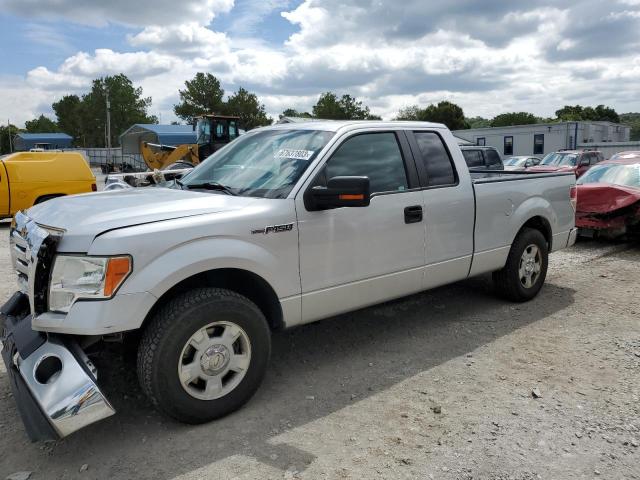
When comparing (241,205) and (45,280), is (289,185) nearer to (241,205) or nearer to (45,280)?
(241,205)

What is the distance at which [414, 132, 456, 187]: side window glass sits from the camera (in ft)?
15.0

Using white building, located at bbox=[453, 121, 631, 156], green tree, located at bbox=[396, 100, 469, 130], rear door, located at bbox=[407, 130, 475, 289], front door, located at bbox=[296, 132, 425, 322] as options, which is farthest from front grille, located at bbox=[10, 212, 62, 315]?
green tree, located at bbox=[396, 100, 469, 130]

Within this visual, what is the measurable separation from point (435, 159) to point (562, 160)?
20.1m

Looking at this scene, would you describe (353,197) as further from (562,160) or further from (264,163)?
(562,160)

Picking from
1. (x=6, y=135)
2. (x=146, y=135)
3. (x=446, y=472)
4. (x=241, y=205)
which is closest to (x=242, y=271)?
(x=241, y=205)

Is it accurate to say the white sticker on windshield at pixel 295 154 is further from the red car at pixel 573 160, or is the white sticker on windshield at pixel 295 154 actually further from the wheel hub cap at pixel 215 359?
the red car at pixel 573 160

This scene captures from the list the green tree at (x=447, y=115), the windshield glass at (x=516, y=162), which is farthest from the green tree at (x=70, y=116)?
the windshield glass at (x=516, y=162)

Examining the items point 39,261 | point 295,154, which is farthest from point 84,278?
point 295,154

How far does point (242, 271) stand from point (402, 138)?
6.31ft

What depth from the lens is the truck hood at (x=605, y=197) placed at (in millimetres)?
8933

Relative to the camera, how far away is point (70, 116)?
94250mm

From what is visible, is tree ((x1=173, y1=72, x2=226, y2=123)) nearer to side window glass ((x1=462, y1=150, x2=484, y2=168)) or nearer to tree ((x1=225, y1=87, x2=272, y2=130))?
tree ((x1=225, y1=87, x2=272, y2=130))

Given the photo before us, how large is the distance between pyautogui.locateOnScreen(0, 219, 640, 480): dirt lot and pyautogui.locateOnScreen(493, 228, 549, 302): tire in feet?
1.44

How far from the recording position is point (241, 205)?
3.47 meters
